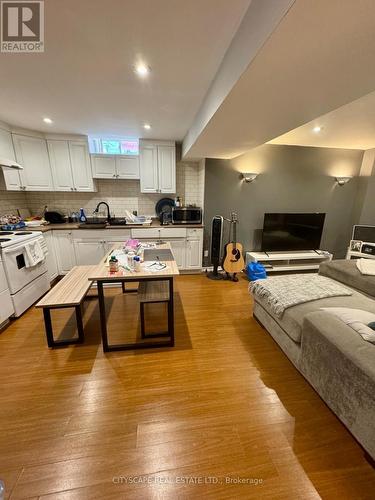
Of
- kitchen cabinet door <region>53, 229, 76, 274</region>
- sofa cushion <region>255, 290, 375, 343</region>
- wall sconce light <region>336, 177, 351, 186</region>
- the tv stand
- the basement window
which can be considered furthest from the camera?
wall sconce light <region>336, 177, 351, 186</region>

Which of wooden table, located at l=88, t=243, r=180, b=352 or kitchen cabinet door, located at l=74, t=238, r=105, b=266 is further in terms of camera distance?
kitchen cabinet door, located at l=74, t=238, r=105, b=266

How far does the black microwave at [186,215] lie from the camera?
3.76 meters

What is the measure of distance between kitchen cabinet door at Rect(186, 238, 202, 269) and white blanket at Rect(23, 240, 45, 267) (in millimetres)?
2318

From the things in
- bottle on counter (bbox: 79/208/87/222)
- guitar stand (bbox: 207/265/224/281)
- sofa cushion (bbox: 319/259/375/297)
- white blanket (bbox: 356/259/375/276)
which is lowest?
guitar stand (bbox: 207/265/224/281)

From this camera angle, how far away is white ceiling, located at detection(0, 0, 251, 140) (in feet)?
3.72

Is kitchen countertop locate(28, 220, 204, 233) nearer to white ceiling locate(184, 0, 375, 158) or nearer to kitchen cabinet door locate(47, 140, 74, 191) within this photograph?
kitchen cabinet door locate(47, 140, 74, 191)

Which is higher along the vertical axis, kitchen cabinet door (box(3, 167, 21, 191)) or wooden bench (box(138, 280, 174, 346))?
kitchen cabinet door (box(3, 167, 21, 191))

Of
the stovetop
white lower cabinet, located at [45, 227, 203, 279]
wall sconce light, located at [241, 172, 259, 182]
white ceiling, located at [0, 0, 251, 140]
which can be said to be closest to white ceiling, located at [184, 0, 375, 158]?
white ceiling, located at [0, 0, 251, 140]

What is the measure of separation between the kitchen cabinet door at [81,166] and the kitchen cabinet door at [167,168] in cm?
126

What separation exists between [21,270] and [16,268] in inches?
3.7

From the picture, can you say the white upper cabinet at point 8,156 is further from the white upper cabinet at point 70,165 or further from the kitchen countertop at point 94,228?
the kitchen countertop at point 94,228

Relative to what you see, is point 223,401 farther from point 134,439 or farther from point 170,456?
point 134,439

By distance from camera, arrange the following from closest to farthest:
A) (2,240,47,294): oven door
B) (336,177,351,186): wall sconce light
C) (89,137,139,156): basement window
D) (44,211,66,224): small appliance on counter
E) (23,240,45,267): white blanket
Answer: (2,240,47,294): oven door → (23,240,45,267): white blanket → (89,137,139,156): basement window → (44,211,66,224): small appliance on counter → (336,177,351,186): wall sconce light

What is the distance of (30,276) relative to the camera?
9.13ft
